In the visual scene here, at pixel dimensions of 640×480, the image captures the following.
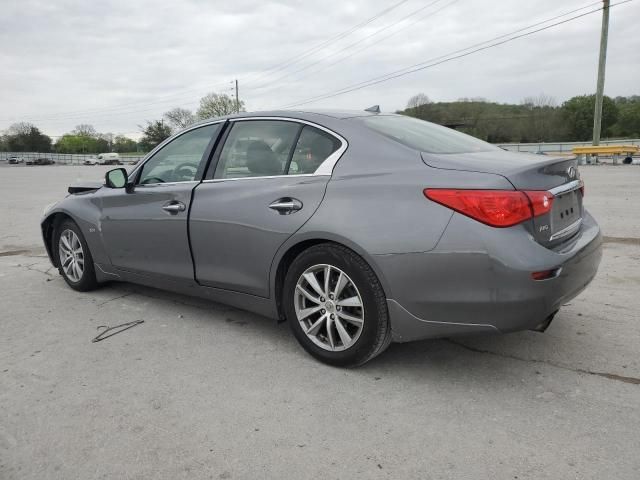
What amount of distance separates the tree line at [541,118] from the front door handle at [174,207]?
2093 inches

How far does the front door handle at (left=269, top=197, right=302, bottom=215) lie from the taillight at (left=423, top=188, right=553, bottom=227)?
2.94 ft

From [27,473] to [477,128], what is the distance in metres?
55.1

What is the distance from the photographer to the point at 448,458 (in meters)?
2.20

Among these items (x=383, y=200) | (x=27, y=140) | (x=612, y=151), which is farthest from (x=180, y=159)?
(x=27, y=140)

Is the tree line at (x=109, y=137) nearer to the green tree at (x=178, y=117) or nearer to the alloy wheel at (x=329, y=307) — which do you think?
the green tree at (x=178, y=117)

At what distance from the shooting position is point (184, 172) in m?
4.00

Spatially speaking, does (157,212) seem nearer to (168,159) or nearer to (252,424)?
(168,159)

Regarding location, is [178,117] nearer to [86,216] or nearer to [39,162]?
[39,162]

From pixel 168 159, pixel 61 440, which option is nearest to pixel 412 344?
pixel 61 440

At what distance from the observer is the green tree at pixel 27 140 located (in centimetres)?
10244

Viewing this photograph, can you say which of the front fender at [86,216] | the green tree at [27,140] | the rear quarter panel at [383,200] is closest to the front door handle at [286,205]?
the rear quarter panel at [383,200]

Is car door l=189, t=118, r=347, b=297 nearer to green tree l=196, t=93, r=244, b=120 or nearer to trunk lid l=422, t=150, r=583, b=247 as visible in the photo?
trunk lid l=422, t=150, r=583, b=247

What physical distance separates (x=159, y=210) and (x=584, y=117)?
216 ft

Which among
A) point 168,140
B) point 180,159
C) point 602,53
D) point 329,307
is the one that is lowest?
point 329,307
